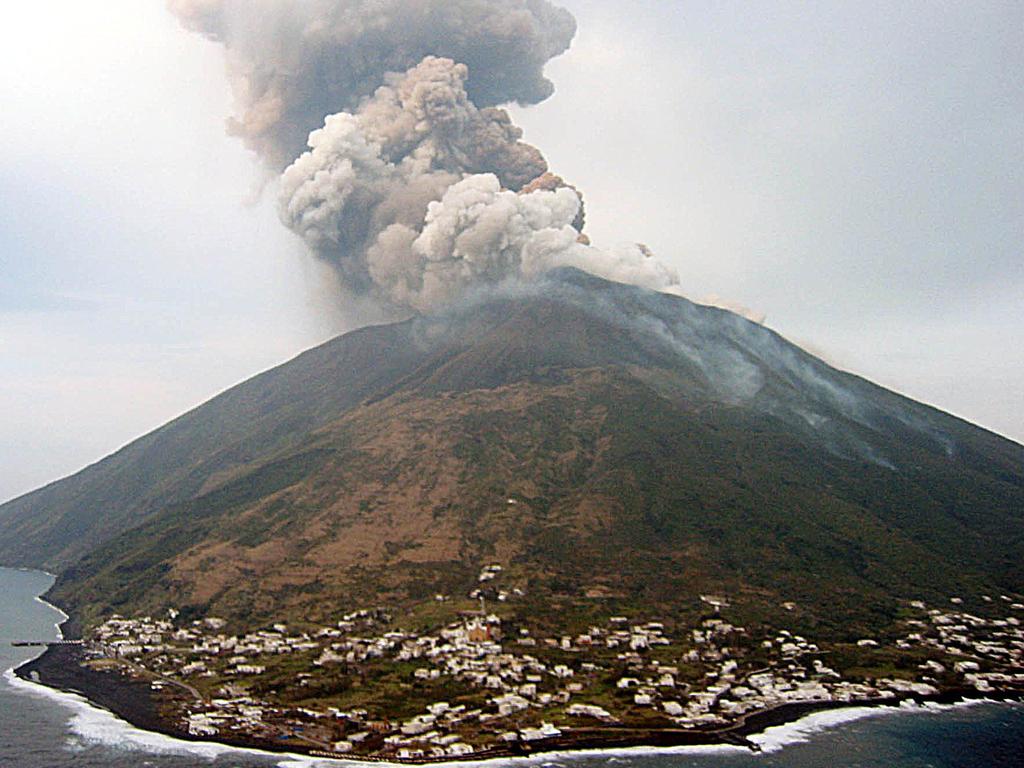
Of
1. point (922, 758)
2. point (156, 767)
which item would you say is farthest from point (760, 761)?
point (156, 767)

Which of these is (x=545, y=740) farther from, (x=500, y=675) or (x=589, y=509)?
(x=589, y=509)

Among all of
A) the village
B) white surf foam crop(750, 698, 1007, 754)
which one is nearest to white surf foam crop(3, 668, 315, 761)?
the village

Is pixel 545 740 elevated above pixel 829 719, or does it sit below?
above

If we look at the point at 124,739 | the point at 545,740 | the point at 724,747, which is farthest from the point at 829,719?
the point at 124,739

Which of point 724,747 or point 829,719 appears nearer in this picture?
point 724,747

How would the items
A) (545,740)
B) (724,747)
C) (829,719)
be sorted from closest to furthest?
(545,740)
(724,747)
(829,719)

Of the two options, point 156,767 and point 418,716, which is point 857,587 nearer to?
point 418,716

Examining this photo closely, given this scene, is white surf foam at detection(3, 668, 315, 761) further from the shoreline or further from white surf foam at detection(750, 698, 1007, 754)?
white surf foam at detection(750, 698, 1007, 754)
